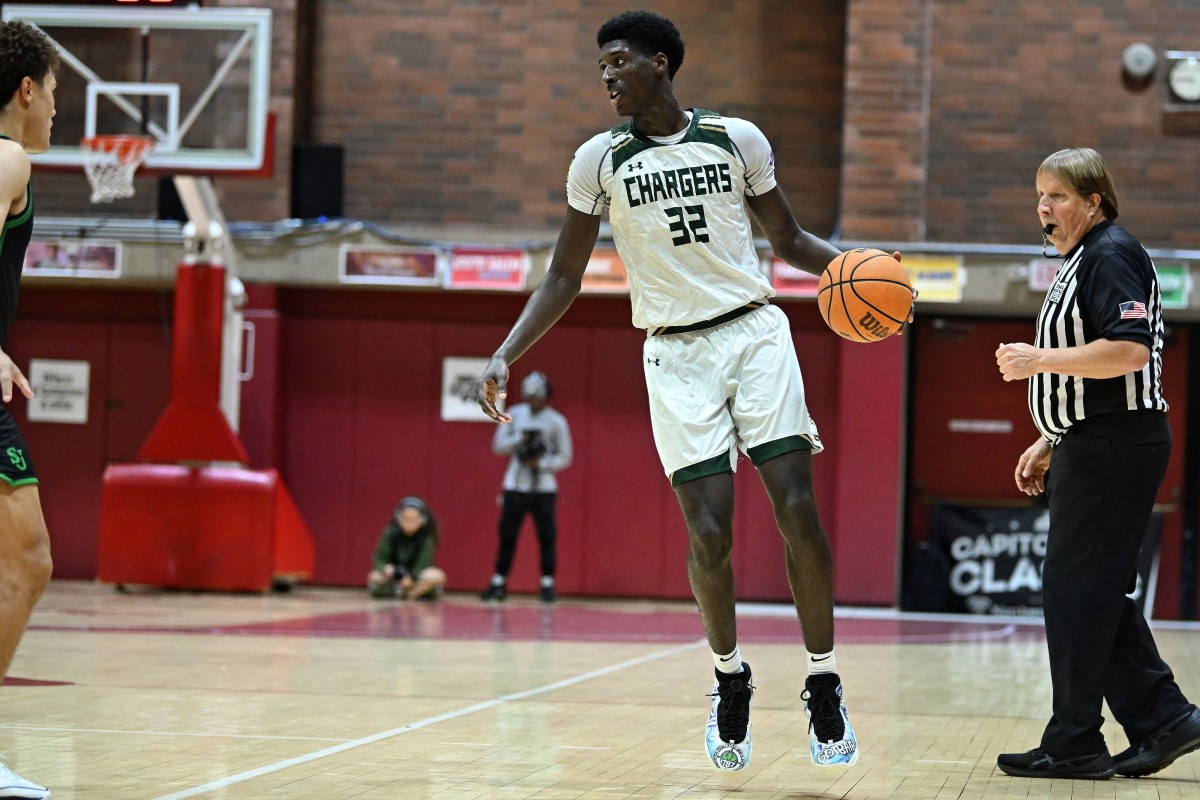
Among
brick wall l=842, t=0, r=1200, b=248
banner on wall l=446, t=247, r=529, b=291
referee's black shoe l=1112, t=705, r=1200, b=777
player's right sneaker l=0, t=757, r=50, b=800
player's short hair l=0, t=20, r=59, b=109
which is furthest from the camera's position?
banner on wall l=446, t=247, r=529, b=291

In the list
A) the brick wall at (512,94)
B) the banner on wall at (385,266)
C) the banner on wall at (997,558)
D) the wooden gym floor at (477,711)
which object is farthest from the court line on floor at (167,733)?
the brick wall at (512,94)

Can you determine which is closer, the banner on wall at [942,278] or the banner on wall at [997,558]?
the banner on wall at [942,278]

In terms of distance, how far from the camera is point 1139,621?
4543mm

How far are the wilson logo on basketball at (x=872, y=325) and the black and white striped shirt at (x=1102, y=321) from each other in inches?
19.8

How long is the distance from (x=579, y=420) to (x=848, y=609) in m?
3.02

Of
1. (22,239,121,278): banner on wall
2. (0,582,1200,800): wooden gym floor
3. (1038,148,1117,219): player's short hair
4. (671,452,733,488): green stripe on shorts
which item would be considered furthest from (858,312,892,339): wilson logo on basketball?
(22,239,121,278): banner on wall

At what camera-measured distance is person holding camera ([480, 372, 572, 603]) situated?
40.8ft

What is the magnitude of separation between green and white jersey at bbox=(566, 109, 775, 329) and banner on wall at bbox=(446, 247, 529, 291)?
28.7 ft

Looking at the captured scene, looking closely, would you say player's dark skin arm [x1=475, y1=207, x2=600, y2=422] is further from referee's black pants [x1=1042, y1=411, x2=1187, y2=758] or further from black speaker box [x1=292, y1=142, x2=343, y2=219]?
black speaker box [x1=292, y1=142, x2=343, y2=219]

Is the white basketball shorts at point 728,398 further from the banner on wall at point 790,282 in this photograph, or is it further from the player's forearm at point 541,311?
the banner on wall at point 790,282

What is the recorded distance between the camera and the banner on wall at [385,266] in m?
13.3

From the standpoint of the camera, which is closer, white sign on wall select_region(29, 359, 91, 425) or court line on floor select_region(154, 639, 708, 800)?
court line on floor select_region(154, 639, 708, 800)

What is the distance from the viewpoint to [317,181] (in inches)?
535

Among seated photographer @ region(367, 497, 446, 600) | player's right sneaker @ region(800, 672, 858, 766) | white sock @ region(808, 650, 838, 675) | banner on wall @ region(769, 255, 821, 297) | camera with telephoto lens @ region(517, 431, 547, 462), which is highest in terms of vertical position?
banner on wall @ region(769, 255, 821, 297)
